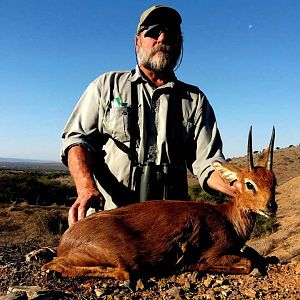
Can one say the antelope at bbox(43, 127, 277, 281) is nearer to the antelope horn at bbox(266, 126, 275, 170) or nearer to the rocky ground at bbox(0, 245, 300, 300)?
the antelope horn at bbox(266, 126, 275, 170)

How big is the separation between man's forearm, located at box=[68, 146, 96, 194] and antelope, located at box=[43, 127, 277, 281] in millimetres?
426

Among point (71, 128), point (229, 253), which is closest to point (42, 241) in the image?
point (71, 128)

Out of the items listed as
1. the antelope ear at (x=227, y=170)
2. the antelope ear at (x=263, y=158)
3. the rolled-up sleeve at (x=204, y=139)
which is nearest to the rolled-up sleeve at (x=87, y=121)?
the rolled-up sleeve at (x=204, y=139)

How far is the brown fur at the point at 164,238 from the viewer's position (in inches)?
189

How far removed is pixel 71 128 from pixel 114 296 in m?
2.82

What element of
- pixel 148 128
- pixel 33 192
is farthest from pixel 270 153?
pixel 33 192

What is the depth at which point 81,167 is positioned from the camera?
18.6 feet

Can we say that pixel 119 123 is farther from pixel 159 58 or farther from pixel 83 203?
pixel 83 203

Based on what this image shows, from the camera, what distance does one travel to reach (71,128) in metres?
6.45

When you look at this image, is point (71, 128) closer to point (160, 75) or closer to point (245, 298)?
point (160, 75)

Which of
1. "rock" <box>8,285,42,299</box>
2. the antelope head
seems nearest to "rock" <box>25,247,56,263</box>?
"rock" <box>8,285,42,299</box>

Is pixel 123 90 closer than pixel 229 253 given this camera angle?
No

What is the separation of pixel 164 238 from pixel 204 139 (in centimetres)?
215

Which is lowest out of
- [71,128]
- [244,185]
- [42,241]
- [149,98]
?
[42,241]
